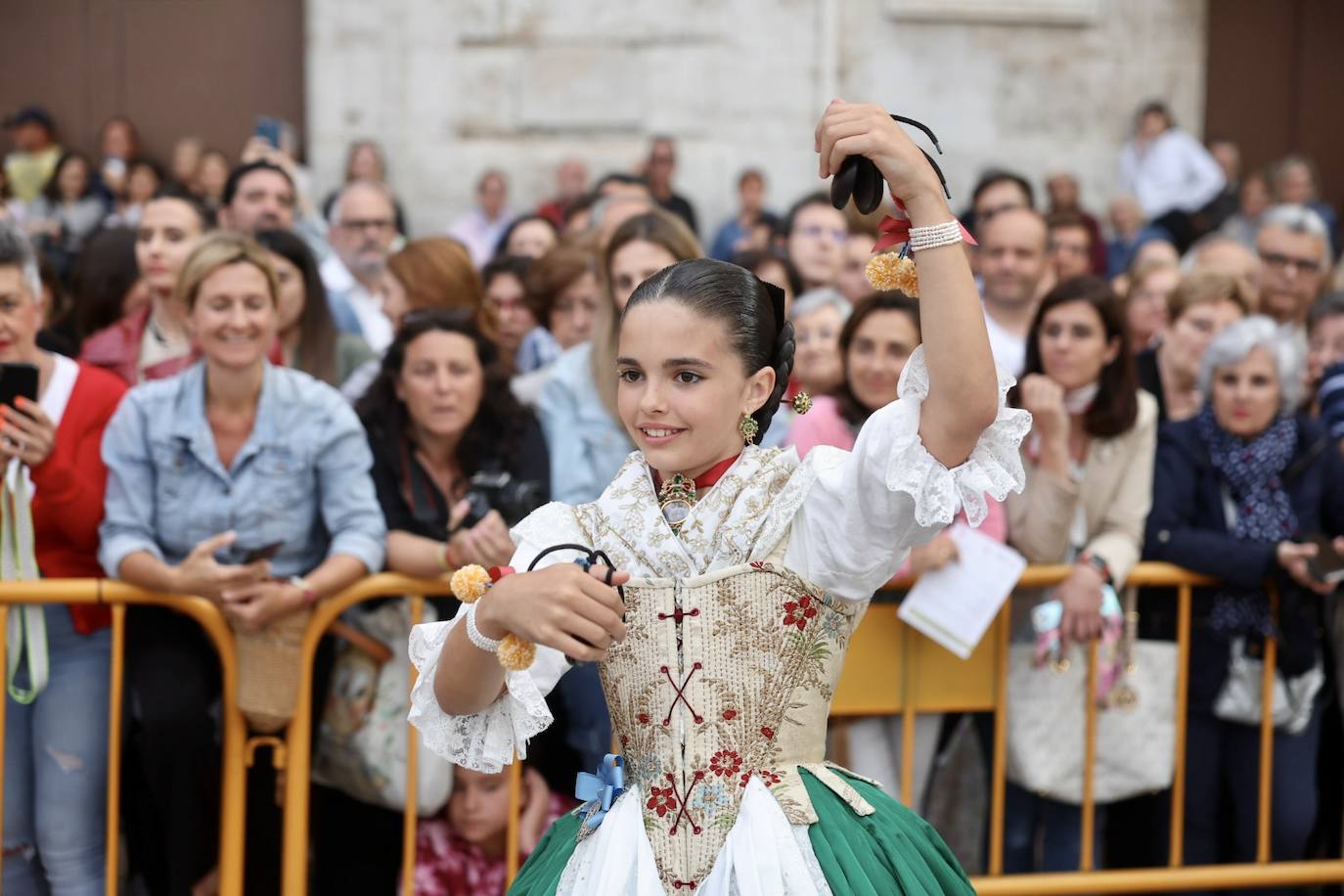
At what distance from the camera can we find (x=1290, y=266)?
6.86m

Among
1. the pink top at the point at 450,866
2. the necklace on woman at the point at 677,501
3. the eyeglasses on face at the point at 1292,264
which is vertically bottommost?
the pink top at the point at 450,866

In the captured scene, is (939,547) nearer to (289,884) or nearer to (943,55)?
(289,884)

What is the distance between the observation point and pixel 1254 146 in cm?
1455

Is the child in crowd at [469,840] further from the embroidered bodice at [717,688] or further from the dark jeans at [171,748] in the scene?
the embroidered bodice at [717,688]

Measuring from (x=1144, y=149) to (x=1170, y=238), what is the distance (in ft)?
4.11

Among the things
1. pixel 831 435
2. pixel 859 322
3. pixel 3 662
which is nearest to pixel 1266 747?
pixel 831 435

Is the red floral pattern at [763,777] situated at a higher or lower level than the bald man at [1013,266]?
lower

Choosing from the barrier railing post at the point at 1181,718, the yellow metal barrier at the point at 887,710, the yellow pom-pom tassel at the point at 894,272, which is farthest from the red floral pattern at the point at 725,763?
the barrier railing post at the point at 1181,718

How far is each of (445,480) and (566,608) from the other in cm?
246

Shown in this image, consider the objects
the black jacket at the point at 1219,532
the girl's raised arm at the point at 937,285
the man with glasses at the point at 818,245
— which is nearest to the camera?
the girl's raised arm at the point at 937,285

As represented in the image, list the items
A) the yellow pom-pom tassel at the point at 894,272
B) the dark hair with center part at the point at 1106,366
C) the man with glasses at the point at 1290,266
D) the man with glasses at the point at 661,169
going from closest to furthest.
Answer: the yellow pom-pom tassel at the point at 894,272 < the dark hair with center part at the point at 1106,366 < the man with glasses at the point at 1290,266 < the man with glasses at the point at 661,169

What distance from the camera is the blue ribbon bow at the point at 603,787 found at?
9.23ft

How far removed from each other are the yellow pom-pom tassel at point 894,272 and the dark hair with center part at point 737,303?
0.95ft

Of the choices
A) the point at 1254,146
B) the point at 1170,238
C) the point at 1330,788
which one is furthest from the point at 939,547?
the point at 1254,146
